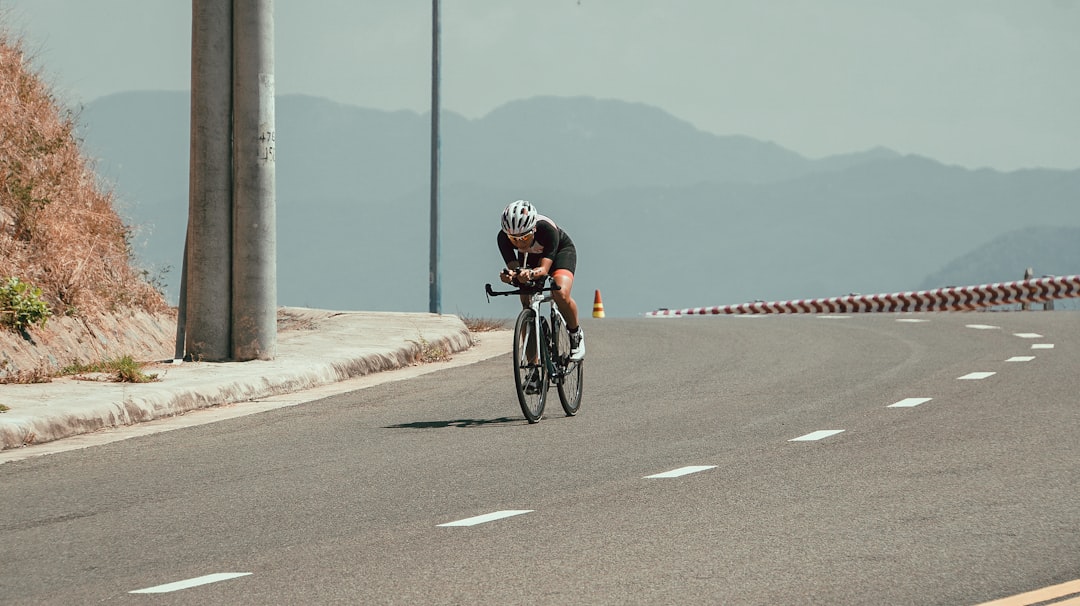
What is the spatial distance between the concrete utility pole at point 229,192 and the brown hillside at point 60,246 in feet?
4.31

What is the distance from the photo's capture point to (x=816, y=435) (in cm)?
1066

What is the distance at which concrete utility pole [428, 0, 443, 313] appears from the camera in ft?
86.5

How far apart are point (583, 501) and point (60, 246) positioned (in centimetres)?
1072

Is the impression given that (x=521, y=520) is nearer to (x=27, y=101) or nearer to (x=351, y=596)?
(x=351, y=596)

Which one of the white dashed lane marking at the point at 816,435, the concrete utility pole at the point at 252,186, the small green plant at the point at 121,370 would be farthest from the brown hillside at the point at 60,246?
the white dashed lane marking at the point at 816,435

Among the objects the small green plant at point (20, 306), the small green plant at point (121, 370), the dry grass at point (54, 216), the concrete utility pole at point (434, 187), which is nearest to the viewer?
the small green plant at point (121, 370)

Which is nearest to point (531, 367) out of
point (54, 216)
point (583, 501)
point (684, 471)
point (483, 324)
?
point (684, 471)

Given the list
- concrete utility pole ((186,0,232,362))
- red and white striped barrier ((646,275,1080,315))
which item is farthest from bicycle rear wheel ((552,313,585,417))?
red and white striped barrier ((646,275,1080,315))

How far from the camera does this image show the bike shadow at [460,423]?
1173 cm

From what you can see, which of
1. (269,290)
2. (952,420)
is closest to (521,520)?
(952,420)

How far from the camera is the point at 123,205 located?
63.1 feet

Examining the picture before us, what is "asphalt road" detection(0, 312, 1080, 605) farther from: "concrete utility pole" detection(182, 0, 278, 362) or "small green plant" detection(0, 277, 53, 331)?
"small green plant" detection(0, 277, 53, 331)

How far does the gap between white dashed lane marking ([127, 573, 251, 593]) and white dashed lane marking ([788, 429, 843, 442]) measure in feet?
17.1

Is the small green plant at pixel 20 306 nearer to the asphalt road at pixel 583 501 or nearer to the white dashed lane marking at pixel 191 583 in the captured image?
the asphalt road at pixel 583 501
